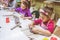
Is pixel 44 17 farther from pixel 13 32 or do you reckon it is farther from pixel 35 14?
pixel 13 32

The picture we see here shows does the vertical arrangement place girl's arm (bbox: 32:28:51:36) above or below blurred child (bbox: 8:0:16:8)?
below

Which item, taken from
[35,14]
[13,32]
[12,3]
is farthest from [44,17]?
[12,3]

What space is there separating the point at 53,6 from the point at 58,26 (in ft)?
0.56

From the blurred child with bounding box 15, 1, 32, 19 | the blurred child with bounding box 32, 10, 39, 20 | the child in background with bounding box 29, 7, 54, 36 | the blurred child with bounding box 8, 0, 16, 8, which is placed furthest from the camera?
the blurred child with bounding box 8, 0, 16, 8

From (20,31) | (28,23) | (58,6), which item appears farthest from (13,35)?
(58,6)

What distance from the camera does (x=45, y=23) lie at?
48.0 inches

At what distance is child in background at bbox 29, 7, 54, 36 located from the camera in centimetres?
117

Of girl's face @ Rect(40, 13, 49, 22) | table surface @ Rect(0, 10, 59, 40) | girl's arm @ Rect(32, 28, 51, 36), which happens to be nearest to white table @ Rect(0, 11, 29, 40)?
table surface @ Rect(0, 10, 59, 40)

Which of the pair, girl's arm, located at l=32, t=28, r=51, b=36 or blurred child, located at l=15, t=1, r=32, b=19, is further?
blurred child, located at l=15, t=1, r=32, b=19

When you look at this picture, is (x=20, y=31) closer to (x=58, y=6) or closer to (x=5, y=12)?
(x=58, y=6)

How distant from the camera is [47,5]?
46.8 inches

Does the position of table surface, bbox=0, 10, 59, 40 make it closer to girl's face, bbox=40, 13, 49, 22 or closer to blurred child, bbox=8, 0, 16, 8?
girl's face, bbox=40, 13, 49, 22

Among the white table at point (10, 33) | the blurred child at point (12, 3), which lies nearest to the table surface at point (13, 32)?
the white table at point (10, 33)

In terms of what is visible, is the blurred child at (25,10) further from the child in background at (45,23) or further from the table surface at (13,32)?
the child in background at (45,23)
